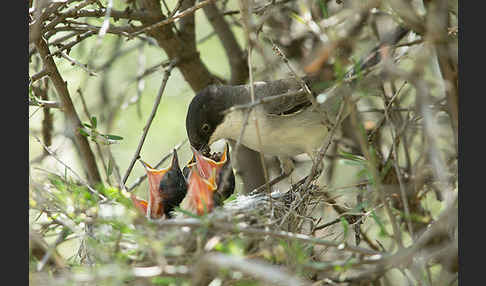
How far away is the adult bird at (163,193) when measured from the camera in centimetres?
371

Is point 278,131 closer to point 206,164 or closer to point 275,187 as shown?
point 206,164

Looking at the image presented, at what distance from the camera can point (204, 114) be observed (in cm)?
416

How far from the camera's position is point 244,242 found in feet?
8.02

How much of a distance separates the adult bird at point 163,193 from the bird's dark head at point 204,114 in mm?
418

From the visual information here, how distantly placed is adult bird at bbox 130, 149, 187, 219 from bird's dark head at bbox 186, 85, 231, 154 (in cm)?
42

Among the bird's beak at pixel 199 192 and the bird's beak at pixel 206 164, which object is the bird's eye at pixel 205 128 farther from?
the bird's beak at pixel 199 192

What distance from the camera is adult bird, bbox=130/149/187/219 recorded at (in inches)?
146

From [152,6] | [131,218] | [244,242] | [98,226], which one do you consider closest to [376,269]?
[244,242]

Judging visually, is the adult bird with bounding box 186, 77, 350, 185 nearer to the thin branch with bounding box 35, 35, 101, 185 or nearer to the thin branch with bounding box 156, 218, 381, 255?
the thin branch with bounding box 35, 35, 101, 185

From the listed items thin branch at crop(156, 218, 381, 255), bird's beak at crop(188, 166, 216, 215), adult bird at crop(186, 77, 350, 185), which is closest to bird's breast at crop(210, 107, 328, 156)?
adult bird at crop(186, 77, 350, 185)

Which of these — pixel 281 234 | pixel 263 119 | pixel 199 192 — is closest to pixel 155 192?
pixel 199 192

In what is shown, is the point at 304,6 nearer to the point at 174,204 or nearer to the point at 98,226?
the point at 98,226

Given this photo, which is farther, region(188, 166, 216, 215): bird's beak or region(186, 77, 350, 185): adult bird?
region(186, 77, 350, 185): adult bird

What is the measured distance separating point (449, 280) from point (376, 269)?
1040 millimetres
